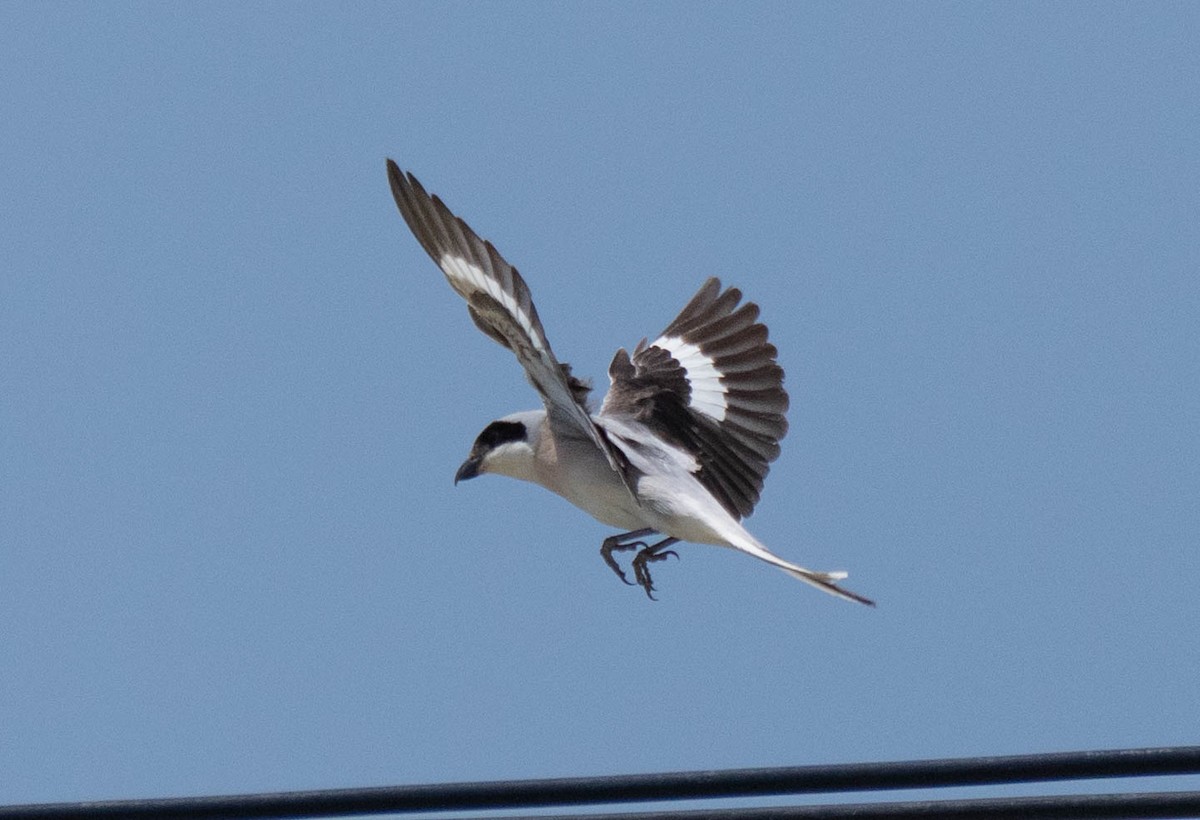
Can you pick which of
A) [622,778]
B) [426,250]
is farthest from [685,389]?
[622,778]

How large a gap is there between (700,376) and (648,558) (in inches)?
48.7

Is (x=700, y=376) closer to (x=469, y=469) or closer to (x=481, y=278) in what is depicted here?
(x=469, y=469)

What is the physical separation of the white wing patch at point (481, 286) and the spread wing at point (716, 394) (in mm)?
1545

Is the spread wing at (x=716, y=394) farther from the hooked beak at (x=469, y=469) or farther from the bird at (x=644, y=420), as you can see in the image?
the hooked beak at (x=469, y=469)

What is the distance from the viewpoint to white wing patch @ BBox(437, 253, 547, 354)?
5570 mm

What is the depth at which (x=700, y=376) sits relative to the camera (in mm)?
7508

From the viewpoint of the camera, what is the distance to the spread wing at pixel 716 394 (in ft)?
23.6

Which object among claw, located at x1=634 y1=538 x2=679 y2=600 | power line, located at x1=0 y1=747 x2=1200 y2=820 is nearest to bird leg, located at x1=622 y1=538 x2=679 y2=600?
claw, located at x1=634 y1=538 x2=679 y2=600

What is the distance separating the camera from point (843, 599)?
5.26 m

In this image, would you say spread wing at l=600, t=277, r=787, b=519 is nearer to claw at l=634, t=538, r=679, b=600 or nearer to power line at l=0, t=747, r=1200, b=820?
claw at l=634, t=538, r=679, b=600

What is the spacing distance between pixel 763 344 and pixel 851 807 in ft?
16.0

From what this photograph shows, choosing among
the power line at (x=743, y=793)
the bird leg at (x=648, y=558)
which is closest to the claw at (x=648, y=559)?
the bird leg at (x=648, y=558)

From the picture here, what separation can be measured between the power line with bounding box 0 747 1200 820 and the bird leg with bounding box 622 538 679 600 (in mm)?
3396

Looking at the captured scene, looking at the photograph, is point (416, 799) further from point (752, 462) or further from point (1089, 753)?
point (752, 462)
